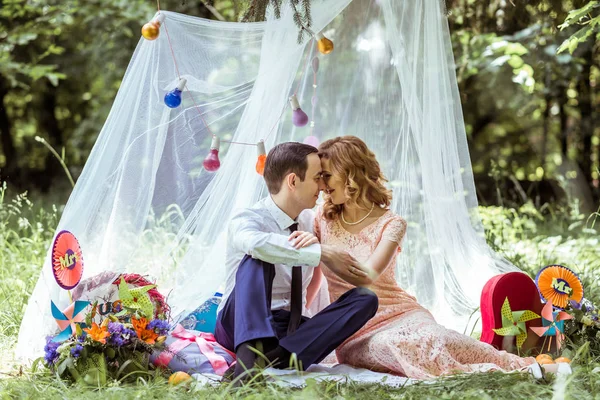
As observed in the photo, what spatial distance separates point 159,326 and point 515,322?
1382 mm

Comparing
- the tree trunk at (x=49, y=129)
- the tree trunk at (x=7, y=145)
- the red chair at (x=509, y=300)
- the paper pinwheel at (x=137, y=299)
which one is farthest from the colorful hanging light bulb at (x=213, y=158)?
the tree trunk at (x=7, y=145)

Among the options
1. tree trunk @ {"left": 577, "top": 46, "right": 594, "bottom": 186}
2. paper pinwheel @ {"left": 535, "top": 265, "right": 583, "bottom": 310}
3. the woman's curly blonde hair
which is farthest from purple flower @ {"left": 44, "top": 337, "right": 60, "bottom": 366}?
tree trunk @ {"left": 577, "top": 46, "right": 594, "bottom": 186}

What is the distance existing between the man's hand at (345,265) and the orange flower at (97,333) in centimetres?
80

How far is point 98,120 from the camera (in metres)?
7.46

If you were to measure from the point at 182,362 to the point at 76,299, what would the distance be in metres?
0.47

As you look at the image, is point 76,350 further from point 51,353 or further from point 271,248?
point 271,248

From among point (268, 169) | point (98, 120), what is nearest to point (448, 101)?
point (268, 169)

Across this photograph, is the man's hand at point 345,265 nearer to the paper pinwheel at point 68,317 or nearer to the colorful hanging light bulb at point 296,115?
the colorful hanging light bulb at point 296,115

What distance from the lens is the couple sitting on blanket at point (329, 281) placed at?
2.58 metres

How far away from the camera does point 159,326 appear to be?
2.69m

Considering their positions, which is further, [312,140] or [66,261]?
[312,140]

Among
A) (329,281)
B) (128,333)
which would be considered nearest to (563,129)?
(329,281)

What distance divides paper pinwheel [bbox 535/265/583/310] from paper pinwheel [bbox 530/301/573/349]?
61 mm

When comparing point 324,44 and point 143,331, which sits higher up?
point 324,44
